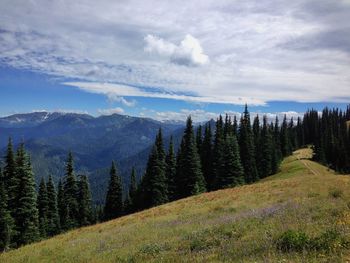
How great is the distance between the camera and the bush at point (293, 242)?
863cm

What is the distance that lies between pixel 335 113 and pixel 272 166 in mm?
127173

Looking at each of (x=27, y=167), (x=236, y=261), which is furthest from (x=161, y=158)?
(x=236, y=261)

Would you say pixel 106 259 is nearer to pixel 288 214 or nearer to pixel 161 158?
pixel 288 214

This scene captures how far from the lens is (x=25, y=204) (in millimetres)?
46500

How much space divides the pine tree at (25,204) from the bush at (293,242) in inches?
1717

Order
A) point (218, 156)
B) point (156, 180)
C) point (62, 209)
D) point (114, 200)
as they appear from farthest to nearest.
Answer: point (114, 200) → point (218, 156) → point (62, 209) → point (156, 180)

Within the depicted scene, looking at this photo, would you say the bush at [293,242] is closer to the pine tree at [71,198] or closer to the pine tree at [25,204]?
the pine tree at [25,204]

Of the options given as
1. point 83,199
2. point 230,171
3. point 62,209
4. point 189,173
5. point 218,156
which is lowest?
point 62,209

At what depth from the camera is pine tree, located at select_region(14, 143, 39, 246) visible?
46.0 m

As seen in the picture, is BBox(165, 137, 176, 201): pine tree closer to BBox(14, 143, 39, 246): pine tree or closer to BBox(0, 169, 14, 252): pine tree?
BBox(14, 143, 39, 246): pine tree

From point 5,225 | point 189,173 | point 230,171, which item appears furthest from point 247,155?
point 5,225

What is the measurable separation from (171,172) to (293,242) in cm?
6049

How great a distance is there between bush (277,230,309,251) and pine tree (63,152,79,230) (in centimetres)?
6121

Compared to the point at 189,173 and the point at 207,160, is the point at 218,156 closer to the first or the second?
the point at 207,160
